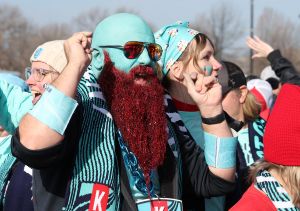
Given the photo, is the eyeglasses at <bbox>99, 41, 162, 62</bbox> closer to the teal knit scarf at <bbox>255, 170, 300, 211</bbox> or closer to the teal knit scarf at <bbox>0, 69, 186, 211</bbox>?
the teal knit scarf at <bbox>0, 69, 186, 211</bbox>

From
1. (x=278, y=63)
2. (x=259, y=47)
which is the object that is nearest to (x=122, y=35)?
(x=278, y=63)

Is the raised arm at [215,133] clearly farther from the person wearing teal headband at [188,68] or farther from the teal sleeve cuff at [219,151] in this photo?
the person wearing teal headband at [188,68]

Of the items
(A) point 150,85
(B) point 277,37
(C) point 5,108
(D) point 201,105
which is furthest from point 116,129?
(B) point 277,37

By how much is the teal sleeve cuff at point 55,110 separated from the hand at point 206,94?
67 centimetres

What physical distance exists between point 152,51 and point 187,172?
23.1 inches

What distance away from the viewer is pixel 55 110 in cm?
216

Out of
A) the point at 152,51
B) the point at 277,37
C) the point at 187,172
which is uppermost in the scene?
the point at 152,51

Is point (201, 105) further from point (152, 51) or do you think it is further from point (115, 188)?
point (115, 188)

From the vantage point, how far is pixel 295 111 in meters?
2.51

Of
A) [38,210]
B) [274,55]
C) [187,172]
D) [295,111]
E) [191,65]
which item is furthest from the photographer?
[274,55]

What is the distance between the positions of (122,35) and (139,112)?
35 cm

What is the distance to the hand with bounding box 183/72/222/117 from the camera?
2.61 metres

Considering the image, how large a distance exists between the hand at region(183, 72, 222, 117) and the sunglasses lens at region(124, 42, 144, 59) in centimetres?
31

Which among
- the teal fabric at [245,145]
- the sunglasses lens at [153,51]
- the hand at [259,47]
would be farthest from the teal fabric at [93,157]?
the hand at [259,47]
